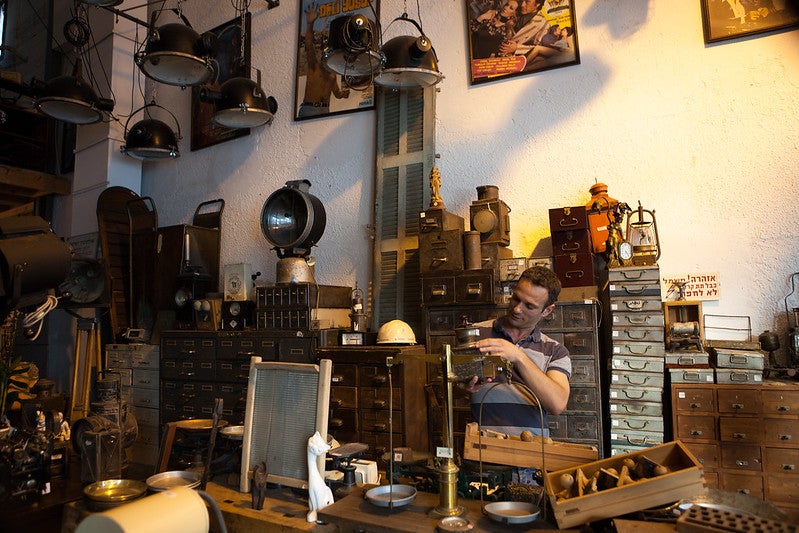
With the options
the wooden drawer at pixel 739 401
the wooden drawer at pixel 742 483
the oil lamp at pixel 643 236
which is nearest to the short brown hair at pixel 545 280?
the oil lamp at pixel 643 236

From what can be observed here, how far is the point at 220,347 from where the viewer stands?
199 inches

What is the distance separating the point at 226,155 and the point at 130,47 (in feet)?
7.98

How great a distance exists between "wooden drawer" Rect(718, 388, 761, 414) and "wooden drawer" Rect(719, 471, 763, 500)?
0.38m

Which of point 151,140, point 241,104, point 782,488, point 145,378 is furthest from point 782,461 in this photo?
point 151,140

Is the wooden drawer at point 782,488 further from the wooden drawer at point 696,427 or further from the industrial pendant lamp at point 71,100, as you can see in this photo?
the industrial pendant lamp at point 71,100

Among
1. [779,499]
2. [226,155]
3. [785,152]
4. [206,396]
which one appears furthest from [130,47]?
[779,499]

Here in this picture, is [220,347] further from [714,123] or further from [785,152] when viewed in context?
[785,152]

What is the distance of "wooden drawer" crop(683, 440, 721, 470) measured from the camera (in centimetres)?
337

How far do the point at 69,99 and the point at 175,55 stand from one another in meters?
1.68

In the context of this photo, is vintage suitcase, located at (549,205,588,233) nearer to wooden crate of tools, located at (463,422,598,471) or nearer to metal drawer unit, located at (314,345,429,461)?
metal drawer unit, located at (314,345,429,461)

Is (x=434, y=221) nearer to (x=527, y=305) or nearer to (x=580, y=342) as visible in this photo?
(x=580, y=342)

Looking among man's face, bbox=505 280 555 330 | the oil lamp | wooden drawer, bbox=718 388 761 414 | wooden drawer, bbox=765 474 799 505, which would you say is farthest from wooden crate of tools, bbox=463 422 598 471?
the oil lamp

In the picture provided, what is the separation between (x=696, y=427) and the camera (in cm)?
344

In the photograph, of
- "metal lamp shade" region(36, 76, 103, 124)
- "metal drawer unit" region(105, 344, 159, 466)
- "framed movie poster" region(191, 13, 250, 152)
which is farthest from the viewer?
"framed movie poster" region(191, 13, 250, 152)
